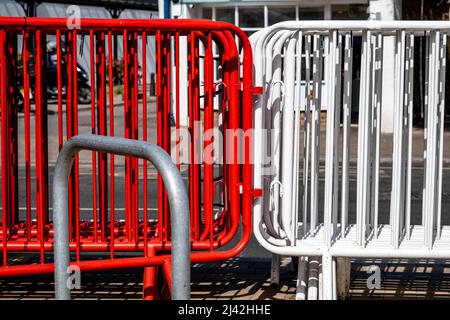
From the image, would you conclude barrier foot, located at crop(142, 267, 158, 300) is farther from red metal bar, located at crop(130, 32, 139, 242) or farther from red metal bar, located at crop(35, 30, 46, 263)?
red metal bar, located at crop(35, 30, 46, 263)

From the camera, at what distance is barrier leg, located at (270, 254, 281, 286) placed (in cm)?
672

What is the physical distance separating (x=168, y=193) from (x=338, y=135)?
2.51 meters

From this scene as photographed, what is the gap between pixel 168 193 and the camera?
3490mm

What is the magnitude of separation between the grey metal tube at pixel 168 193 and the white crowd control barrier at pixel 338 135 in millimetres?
1867

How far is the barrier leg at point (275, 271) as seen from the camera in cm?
672

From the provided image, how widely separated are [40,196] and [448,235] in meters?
2.64

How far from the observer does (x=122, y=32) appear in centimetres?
570

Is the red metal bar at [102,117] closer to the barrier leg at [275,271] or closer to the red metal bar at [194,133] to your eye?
the red metal bar at [194,133]

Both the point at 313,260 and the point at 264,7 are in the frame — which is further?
the point at 264,7

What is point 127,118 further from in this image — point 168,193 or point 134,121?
point 168,193
